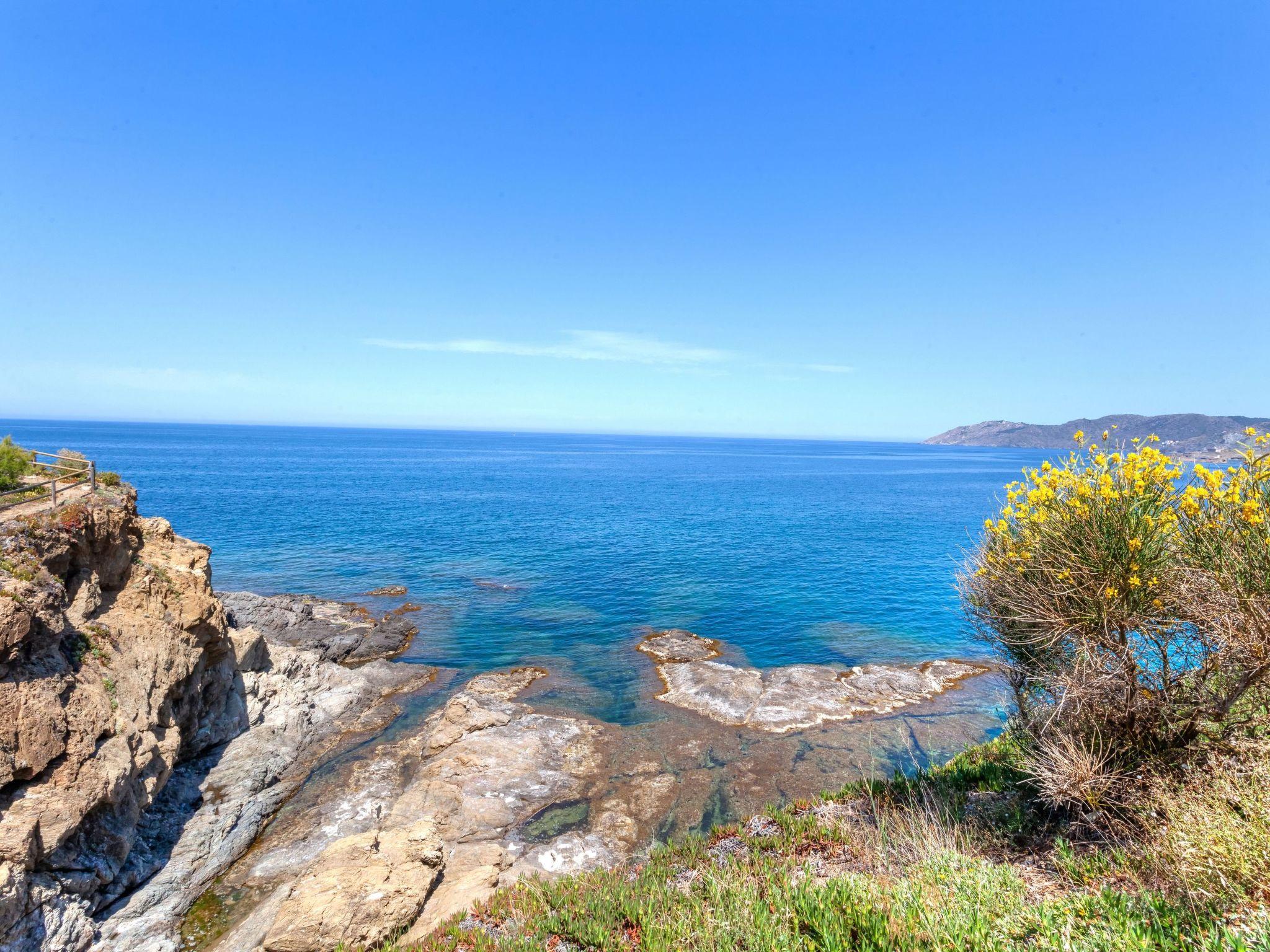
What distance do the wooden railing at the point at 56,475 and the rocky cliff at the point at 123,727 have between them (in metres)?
1.13

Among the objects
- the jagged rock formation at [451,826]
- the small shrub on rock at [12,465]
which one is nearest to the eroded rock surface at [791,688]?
the jagged rock formation at [451,826]

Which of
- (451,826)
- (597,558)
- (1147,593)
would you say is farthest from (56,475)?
(1147,593)

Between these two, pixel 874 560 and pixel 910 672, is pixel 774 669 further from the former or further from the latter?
pixel 874 560

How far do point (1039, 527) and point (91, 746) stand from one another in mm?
22941

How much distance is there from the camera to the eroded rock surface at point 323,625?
29266mm

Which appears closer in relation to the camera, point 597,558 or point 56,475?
point 56,475

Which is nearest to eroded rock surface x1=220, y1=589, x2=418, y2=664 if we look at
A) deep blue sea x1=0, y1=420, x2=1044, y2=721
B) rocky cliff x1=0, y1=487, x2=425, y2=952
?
deep blue sea x1=0, y1=420, x2=1044, y2=721

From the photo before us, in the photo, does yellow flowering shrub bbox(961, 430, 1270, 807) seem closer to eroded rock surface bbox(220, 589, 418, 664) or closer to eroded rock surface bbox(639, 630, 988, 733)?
eroded rock surface bbox(639, 630, 988, 733)

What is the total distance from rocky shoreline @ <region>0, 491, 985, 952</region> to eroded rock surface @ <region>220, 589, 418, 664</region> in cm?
52

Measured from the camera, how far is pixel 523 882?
528 inches

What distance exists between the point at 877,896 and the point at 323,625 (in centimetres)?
3091

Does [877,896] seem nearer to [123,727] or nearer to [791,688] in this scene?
[791,688]

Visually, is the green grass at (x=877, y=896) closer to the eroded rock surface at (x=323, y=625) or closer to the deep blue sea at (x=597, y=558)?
the deep blue sea at (x=597, y=558)

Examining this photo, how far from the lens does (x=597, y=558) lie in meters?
50.0
